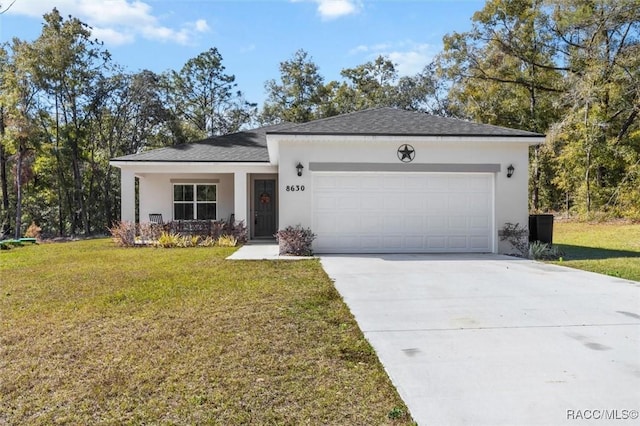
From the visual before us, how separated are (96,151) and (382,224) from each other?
22417 mm

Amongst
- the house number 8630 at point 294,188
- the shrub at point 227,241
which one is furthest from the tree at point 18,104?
the house number 8630 at point 294,188

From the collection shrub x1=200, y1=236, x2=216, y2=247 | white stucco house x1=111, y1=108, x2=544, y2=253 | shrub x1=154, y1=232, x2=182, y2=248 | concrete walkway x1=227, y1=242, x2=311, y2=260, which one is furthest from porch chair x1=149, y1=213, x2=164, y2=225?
white stucco house x1=111, y1=108, x2=544, y2=253

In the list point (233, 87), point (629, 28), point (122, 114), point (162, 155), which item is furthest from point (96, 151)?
point (629, 28)

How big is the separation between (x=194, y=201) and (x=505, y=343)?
15399 millimetres

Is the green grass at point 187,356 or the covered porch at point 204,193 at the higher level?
the covered porch at point 204,193

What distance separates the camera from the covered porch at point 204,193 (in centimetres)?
1587

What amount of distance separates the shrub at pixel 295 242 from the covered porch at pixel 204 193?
15.1 ft

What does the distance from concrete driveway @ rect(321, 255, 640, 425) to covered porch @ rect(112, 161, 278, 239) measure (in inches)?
339

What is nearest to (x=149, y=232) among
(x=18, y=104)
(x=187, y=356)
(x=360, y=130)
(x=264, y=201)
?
(x=264, y=201)

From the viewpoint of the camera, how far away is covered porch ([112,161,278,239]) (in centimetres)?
1587

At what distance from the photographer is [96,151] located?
27516 millimetres

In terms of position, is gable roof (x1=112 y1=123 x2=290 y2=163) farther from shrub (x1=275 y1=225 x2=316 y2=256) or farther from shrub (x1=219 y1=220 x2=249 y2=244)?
shrub (x1=275 y1=225 x2=316 y2=256)

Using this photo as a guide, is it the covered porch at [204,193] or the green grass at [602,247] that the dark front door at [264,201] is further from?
the green grass at [602,247]

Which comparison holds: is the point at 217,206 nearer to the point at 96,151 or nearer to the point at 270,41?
the point at 270,41
